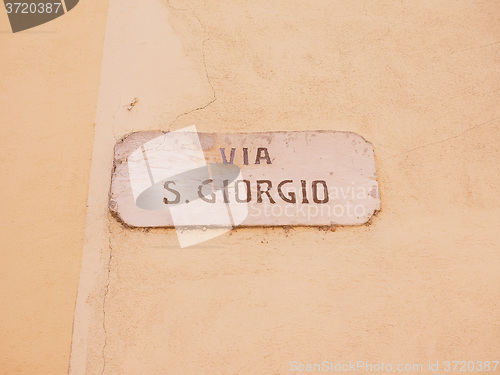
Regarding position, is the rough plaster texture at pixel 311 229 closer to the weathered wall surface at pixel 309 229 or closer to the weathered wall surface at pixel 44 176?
the weathered wall surface at pixel 309 229

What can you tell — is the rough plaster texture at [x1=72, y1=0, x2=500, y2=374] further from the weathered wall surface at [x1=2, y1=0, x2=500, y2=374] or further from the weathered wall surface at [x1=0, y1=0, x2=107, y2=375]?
the weathered wall surface at [x1=0, y1=0, x2=107, y2=375]

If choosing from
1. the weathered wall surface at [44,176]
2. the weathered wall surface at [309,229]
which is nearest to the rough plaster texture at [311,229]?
the weathered wall surface at [309,229]

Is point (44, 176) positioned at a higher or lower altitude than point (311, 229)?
higher

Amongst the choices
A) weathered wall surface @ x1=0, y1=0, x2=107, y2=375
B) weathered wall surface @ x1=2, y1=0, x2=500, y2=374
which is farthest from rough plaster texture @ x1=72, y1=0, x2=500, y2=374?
weathered wall surface @ x1=0, y1=0, x2=107, y2=375

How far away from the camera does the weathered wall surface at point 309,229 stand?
7.45ft

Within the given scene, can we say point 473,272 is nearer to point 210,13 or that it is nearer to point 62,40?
point 210,13

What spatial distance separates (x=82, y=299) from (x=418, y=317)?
7.18 ft

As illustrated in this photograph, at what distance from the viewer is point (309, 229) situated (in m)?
2.47

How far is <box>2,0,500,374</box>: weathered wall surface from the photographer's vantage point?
2.27m

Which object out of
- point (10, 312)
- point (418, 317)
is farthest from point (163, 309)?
point (418, 317)

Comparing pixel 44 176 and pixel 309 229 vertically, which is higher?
pixel 44 176

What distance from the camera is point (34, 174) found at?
8.45ft

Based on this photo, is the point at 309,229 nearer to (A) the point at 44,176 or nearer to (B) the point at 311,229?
(B) the point at 311,229

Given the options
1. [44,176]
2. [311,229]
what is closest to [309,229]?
[311,229]
